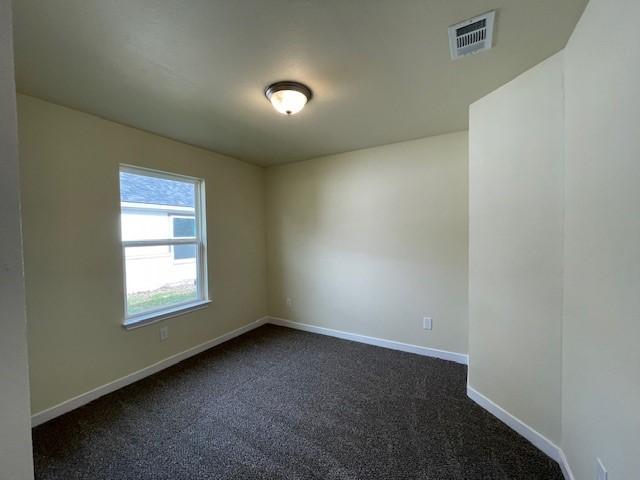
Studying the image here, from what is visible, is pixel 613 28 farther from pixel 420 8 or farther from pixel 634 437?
pixel 634 437

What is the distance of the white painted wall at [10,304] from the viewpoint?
24.0 inches

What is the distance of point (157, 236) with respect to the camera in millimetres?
2787

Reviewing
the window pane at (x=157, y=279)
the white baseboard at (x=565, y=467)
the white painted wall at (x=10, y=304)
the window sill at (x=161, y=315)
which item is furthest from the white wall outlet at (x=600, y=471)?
the window pane at (x=157, y=279)

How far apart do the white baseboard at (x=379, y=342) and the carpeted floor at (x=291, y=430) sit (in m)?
0.14

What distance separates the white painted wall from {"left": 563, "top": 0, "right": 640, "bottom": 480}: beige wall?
184cm

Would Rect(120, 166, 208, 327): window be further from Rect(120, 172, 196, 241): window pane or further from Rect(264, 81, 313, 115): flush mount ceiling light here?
Rect(264, 81, 313, 115): flush mount ceiling light

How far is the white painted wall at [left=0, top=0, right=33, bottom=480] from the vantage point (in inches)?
24.0

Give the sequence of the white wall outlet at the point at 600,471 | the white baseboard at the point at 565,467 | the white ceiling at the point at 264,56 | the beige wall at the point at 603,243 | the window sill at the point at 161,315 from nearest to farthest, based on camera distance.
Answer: the beige wall at the point at 603,243, the white wall outlet at the point at 600,471, the white ceiling at the point at 264,56, the white baseboard at the point at 565,467, the window sill at the point at 161,315

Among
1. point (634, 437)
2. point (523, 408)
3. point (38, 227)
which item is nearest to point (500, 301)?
point (523, 408)

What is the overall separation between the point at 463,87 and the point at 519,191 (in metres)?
0.84

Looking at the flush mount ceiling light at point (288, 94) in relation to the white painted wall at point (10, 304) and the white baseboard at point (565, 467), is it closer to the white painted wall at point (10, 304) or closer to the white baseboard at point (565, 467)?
the white painted wall at point (10, 304)

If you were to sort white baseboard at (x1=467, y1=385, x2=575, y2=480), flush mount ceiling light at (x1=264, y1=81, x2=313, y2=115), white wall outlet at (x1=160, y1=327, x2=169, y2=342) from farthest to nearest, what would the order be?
white wall outlet at (x1=160, y1=327, x2=169, y2=342), flush mount ceiling light at (x1=264, y1=81, x2=313, y2=115), white baseboard at (x1=467, y1=385, x2=575, y2=480)

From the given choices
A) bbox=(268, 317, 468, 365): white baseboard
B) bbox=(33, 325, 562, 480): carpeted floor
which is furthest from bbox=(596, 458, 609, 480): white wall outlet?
bbox=(268, 317, 468, 365): white baseboard

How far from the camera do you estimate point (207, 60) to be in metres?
1.56
